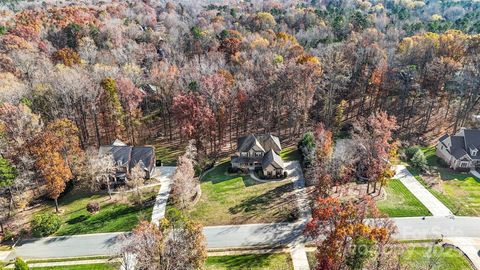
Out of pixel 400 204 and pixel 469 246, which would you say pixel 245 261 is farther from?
pixel 469 246

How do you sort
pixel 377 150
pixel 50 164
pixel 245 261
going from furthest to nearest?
pixel 377 150
pixel 50 164
pixel 245 261

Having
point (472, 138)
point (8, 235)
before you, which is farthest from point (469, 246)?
point (8, 235)

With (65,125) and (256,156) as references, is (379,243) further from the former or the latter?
(65,125)

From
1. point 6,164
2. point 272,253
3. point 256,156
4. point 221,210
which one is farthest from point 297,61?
point 6,164

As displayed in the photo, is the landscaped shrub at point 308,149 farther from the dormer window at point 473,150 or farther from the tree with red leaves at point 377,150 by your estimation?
the dormer window at point 473,150

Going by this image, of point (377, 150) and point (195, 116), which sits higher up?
point (195, 116)

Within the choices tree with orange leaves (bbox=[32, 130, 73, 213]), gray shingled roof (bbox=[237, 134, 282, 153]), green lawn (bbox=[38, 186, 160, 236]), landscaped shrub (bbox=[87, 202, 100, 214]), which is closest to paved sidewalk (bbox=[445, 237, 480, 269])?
gray shingled roof (bbox=[237, 134, 282, 153])
